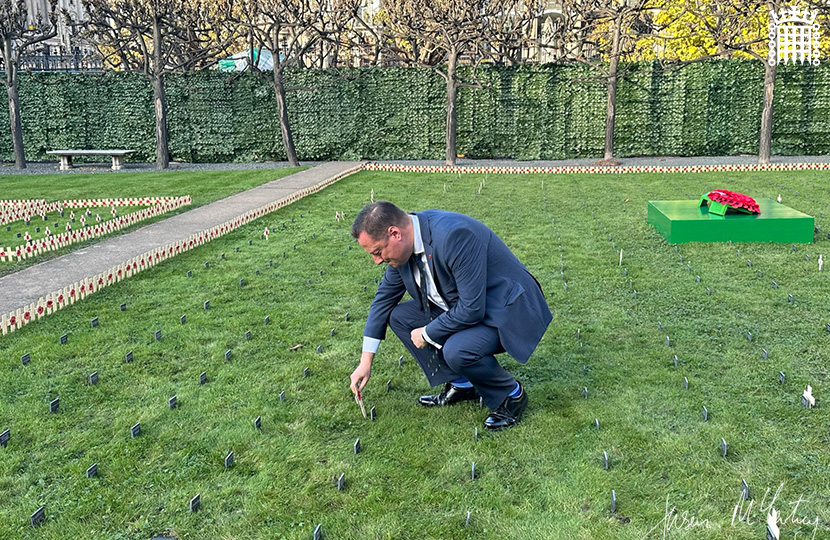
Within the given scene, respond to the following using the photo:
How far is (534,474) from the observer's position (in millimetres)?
3781

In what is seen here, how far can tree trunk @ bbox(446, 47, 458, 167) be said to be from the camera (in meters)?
22.3

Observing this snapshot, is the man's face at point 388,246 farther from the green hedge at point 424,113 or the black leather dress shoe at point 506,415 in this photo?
the green hedge at point 424,113

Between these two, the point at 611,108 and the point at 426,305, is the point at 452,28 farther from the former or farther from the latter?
the point at 426,305

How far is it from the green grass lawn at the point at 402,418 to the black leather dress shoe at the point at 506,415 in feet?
0.22

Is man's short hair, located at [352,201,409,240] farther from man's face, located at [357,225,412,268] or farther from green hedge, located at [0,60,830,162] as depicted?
green hedge, located at [0,60,830,162]

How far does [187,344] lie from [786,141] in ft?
75.1

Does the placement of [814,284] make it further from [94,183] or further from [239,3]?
[239,3]

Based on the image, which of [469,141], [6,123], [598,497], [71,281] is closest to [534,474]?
[598,497]

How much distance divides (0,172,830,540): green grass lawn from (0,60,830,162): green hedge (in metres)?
16.3

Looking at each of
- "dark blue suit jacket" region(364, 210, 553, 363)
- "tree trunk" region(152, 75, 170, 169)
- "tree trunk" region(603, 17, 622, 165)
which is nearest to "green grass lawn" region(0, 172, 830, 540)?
"dark blue suit jacket" region(364, 210, 553, 363)

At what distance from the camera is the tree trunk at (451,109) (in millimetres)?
22344

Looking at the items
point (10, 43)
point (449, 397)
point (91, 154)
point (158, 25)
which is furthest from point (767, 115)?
point (10, 43)

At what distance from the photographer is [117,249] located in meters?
9.73
